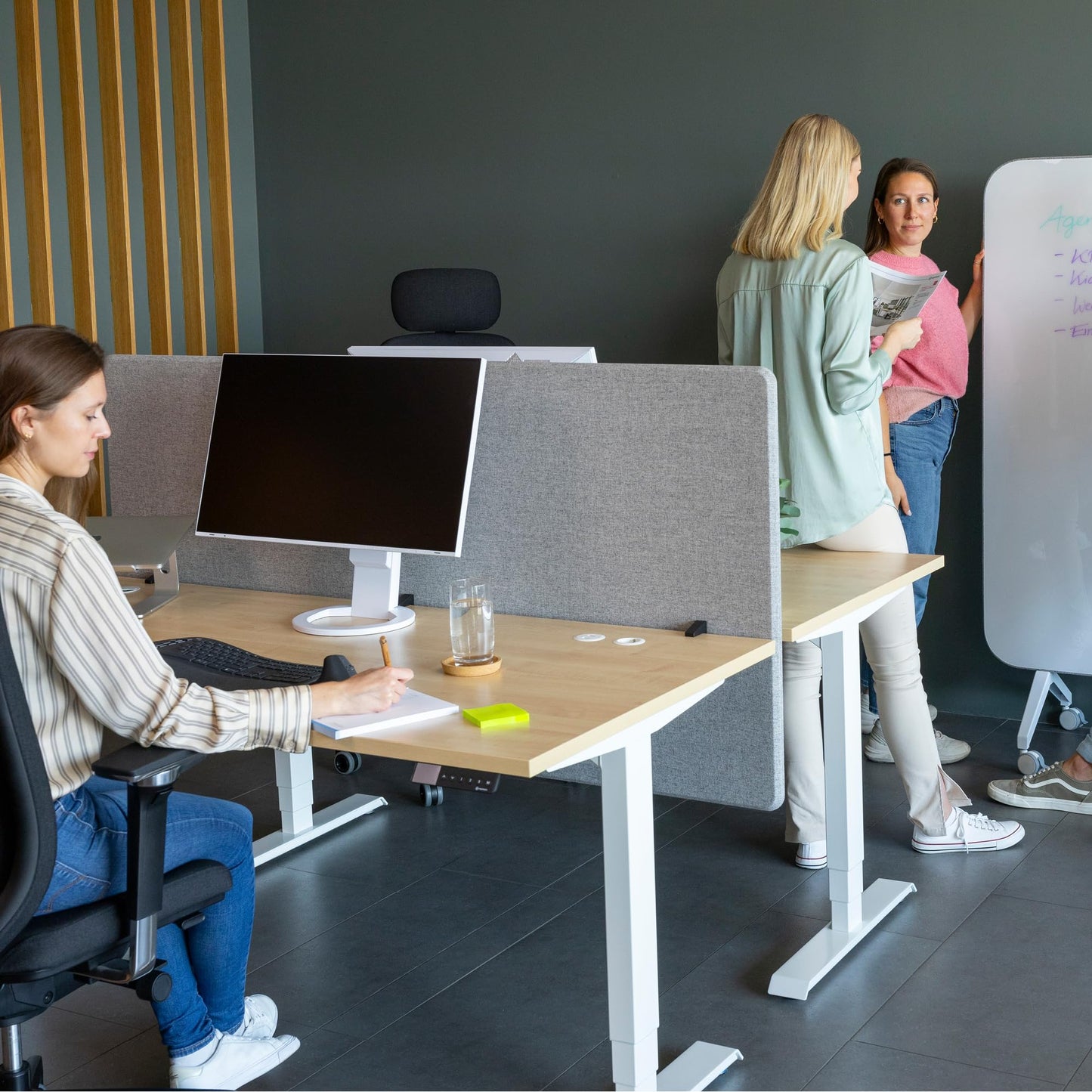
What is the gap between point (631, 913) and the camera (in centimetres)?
187

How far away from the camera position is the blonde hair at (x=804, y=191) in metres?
2.65

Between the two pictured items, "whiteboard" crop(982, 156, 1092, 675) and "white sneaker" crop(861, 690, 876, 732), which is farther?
"white sneaker" crop(861, 690, 876, 732)

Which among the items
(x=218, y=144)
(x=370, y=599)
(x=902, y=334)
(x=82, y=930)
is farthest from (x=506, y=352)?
(x=218, y=144)

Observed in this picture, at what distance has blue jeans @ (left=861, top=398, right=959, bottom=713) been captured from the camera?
11.9 feet

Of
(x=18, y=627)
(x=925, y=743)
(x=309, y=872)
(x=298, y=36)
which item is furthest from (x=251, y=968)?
(x=298, y=36)

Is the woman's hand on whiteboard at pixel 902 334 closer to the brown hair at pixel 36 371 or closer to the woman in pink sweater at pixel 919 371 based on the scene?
the woman in pink sweater at pixel 919 371

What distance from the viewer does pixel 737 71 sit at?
4105 millimetres

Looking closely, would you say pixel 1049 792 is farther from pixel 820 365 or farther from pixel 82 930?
pixel 82 930

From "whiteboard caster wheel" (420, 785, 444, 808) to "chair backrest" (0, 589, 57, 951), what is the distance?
1844mm

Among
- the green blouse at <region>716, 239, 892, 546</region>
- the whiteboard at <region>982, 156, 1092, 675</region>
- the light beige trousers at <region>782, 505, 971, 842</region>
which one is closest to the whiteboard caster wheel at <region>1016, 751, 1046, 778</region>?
the whiteboard at <region>982, 156, 1092, 675</region>

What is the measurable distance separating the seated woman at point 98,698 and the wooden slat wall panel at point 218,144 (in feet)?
8.81

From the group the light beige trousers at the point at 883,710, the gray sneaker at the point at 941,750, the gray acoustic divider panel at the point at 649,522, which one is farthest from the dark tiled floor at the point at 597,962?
the gray acoustic divider panel at the point at 649,522

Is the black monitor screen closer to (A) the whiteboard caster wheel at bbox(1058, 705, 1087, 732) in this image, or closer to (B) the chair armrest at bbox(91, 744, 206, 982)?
(B) the chair armrest at bbox(91, 744, 206, 982)

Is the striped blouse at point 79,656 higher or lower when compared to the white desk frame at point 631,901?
higher
